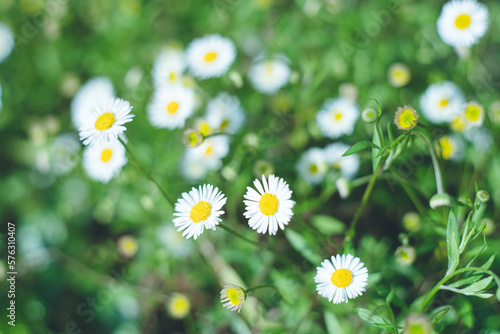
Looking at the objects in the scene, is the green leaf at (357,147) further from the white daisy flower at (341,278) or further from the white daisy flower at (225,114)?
the white daisy flower at (225,114)

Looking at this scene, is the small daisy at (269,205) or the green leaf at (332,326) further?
the green leaf at (332,326)

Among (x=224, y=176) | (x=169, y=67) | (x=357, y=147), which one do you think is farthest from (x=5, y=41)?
(x=357, y=147)

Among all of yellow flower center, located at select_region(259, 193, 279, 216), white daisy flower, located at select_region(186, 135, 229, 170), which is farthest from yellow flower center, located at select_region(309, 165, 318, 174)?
yellow flower center, located at select_region(259, 193, 279, 216)

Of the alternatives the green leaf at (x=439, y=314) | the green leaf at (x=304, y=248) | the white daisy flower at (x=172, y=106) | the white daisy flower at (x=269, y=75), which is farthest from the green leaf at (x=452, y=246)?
the white daisy flower at (x=269, y=75)

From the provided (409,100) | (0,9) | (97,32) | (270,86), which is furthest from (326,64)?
(0,9)

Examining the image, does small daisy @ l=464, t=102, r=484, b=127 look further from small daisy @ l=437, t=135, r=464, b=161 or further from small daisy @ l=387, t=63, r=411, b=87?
small daisy @ l=387, t=63, r=411, b=87

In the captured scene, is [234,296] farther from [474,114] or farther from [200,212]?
[474,114]

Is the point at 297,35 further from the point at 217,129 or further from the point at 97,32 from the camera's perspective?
the point at 97,32

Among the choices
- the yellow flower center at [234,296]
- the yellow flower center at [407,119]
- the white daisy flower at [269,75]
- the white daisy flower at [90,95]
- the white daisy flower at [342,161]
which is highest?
the white daisy flower at [90,95]
